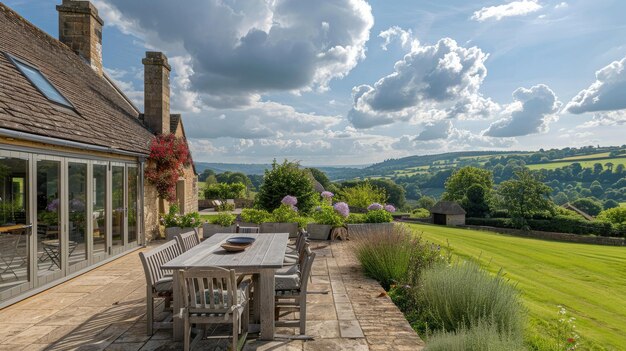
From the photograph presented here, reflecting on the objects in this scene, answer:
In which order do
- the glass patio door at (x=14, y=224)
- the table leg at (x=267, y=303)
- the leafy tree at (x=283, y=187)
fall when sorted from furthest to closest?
the leafy tree at (x=283, y=187) → the glass patio door at (x=14, y=224) → the table leg at (x=267, y=303)

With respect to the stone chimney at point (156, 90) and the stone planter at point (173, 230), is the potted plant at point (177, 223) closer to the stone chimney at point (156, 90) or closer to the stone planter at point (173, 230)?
the stone planter at point (173, 230)

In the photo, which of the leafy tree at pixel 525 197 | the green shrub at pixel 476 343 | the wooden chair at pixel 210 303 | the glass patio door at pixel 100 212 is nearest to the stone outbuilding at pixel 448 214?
the leafy tree at pixel 525 197

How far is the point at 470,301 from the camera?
15.6ft

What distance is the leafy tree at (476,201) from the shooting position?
5181 centimetres

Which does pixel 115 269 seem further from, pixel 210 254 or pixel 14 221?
pixel 210 254

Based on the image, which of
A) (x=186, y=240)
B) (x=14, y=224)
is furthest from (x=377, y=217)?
(x=14, y=224)

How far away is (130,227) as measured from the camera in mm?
10594

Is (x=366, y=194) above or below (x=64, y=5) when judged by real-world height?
below

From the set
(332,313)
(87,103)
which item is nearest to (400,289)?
(332,313)

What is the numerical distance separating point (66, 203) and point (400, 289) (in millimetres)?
6537

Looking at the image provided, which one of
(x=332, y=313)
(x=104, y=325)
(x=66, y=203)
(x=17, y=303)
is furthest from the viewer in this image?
(x=66, y=203)

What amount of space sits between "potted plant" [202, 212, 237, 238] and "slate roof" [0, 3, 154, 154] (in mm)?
2966

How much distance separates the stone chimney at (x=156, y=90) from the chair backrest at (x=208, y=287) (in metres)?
10.7

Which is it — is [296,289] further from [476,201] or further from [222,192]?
[476,201]
